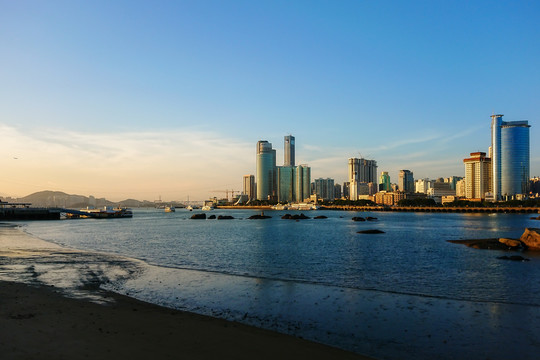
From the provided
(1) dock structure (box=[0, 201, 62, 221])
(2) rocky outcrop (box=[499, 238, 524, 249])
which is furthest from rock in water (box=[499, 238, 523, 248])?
(1) dock structure (box=[0, 201, 62, 221])

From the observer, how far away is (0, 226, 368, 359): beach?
34.9ft

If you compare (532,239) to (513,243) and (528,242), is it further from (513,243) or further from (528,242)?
(513,243)

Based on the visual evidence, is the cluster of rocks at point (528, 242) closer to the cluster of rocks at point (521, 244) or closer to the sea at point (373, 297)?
the cluster of rocks at point (521, 244)

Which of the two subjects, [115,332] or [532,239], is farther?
[532,239]

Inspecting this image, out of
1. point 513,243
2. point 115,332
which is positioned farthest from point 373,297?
point 513,243

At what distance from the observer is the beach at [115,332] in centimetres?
1063

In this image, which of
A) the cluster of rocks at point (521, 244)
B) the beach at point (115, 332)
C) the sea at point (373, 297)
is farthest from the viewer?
the cluster of rocks at point (521, 244)

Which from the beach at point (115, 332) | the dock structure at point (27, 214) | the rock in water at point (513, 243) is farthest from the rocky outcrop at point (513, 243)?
the dock structure at point (27, 214)

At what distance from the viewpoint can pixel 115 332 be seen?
12594 mm

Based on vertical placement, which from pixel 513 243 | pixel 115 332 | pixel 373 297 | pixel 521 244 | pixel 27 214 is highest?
pixel 115 332

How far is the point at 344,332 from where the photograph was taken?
47.1ft

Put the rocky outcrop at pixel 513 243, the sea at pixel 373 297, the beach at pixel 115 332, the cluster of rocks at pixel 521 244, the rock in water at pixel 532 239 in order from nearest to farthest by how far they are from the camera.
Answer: the beach at pixel 115 332 → the sea at pixel 373 297 → the rock in water at pixel 532 239 → the cluster of rocks at pixel 521 244 → the rocky outcrop at pixel 513 243

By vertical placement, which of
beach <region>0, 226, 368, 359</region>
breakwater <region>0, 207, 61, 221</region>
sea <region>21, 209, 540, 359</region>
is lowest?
breakwater <region>0, 207, 61, 221</region>

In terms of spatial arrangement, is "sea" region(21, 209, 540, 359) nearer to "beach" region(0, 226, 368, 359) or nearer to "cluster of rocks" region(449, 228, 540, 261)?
"beach" region(0, 226, 368, 359)
